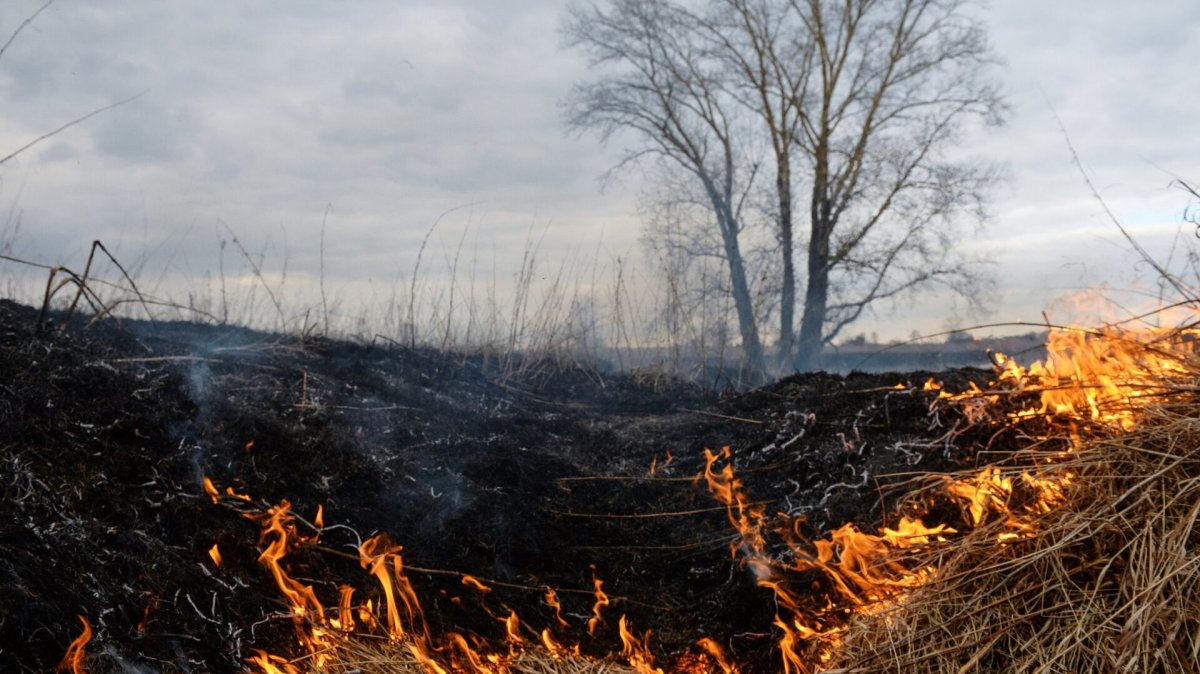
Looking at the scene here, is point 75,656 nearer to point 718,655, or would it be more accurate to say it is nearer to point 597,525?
point 718,655

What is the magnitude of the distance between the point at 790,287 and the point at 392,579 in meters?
12.8

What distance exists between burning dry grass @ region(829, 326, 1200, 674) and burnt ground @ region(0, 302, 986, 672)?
854 millimetres

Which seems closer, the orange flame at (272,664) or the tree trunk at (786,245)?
the orange flame at (272,664)

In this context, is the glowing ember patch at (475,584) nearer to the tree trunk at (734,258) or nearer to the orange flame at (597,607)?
the orange flame at (597,607)

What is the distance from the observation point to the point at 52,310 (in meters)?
6.28

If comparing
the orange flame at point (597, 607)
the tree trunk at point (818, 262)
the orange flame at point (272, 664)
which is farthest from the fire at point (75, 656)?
the tree trunk at point (818, 262)

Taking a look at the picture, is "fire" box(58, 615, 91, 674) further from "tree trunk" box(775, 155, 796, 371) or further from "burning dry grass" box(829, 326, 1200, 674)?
"tree trunk" box(775, 155, 796, 371)

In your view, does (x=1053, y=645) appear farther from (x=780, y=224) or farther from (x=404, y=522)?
(x=780, y=224)

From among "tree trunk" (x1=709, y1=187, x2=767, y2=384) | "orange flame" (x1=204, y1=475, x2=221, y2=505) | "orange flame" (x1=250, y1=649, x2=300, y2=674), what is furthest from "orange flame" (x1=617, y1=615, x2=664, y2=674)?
"tree trunk" (x1=709, y1=187, x2=767, y2=384)

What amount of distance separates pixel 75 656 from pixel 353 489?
1586 millimetres

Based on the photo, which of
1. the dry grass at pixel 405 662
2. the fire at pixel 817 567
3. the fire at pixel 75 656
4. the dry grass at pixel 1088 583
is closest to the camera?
the dry grass at pixel 1088 583

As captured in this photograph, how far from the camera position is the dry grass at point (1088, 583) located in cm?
223

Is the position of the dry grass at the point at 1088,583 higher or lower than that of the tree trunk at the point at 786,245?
lower

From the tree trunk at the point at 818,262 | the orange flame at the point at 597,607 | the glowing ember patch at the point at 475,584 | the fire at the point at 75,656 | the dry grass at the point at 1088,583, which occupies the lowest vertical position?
the orange flame at the point at 597,607
